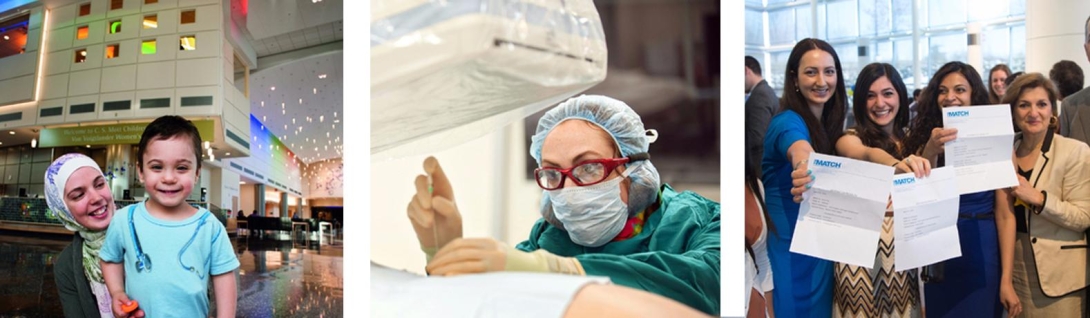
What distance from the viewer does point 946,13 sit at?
2607 mm

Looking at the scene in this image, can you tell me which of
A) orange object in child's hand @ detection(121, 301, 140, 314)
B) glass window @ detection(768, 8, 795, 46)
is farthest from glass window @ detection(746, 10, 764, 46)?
orange object in child's hand @ detection(121, 301, 140, 314)

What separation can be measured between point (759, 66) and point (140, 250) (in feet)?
8.13

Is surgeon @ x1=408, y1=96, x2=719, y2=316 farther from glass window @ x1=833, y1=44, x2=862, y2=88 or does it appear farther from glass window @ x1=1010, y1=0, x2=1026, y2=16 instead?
glass window @ x1=1010, y1=0, x2=1026, y2=16

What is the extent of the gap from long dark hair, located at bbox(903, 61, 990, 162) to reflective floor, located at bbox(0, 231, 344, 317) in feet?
7.63

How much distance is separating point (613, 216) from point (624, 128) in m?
0.33

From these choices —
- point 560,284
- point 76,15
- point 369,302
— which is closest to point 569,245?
point 560,284

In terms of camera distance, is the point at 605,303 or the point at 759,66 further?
the point at 759,66

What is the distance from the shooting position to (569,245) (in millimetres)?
2566

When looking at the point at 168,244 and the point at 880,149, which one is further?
the point at 880,149

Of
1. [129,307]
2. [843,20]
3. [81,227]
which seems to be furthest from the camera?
[843,20]

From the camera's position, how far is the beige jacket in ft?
8.57

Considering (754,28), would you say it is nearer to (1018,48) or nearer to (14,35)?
(1018,48)

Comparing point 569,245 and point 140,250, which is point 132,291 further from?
point 569,245

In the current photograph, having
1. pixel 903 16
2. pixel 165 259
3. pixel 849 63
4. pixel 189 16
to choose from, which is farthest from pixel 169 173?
pixel 903 16
